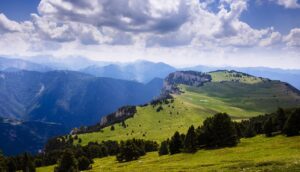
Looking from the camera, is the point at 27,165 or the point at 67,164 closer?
the point at 67,164

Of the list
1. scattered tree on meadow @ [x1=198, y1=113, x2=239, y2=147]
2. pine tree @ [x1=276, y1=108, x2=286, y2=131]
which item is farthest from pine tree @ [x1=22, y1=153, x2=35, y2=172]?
pine tree @ [x1=276, y1=108, x2=286, y2=131]

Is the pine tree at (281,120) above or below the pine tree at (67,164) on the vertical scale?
above

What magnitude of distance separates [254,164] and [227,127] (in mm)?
46786

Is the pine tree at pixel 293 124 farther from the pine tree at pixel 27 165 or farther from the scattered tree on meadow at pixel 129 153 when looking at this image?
the pine tree at pixel 27 165

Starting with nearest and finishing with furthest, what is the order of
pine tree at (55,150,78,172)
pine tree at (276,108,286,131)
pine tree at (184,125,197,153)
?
pine tree at (184,125,197,153)
pine tree at (276,108,286,131)
pine tree at (55,150,78,172)

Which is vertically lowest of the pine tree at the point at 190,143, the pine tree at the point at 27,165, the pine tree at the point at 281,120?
the pine tree at the point at 27,165

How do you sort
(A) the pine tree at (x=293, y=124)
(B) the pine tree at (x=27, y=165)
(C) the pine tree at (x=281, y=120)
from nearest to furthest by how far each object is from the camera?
(A) the pine tree at (x=293, y=124) → (C) the pine tree at (x=281, y=120) → (B) the pine tree at (x=27, y=165)

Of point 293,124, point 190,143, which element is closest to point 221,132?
point 190,143

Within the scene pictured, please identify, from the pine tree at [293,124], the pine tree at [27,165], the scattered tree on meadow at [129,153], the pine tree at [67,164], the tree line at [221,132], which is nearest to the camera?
the pine tree at [293,124]

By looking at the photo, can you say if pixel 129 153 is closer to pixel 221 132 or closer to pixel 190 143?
pixel 190 143

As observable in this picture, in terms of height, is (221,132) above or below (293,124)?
below

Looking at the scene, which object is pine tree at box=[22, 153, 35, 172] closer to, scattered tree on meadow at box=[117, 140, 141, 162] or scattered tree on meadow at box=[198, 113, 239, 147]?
scattered tree on meadow at box=[117, 140, 141, 162]

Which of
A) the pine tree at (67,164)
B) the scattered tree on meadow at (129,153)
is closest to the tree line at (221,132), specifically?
the scattered tree on meadow at (129,153)

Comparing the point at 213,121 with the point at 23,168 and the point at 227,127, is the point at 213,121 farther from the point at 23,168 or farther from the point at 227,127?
the point at 23,168
